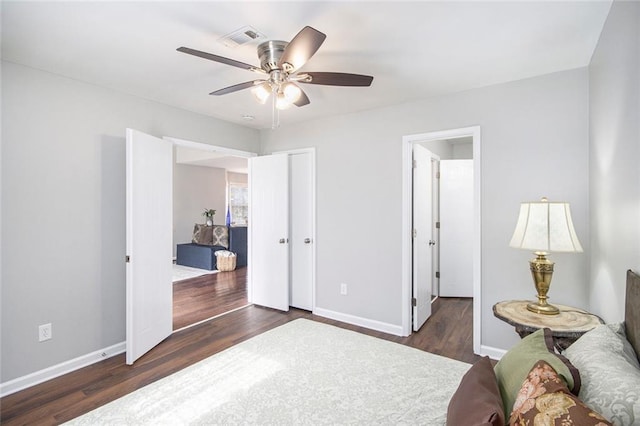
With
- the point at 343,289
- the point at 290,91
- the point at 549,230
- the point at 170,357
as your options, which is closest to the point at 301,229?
the point at 343,289

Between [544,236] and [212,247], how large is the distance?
6.23 meters

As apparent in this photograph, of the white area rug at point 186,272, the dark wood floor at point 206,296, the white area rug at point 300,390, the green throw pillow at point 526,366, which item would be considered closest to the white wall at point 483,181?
the dark wood floor at point 206,296

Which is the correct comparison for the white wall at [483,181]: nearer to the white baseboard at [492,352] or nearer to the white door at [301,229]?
the white baseboard at [492,352]

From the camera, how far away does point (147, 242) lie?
293 centimetres

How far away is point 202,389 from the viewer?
1450 mm

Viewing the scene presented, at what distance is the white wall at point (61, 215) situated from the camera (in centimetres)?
234

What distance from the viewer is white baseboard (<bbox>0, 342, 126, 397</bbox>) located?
7.57 feet

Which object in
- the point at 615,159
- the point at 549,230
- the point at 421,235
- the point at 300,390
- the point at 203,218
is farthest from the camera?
the point at 203,218

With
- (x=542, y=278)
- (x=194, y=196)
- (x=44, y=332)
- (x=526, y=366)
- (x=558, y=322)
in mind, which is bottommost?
(x=44, y=332)

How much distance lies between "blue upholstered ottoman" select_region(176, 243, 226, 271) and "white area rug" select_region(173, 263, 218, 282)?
4.9 inches

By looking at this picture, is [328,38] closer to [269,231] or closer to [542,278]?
[542,278]

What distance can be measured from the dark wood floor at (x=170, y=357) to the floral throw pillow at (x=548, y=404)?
2.12 metres

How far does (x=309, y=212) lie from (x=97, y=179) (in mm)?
2335

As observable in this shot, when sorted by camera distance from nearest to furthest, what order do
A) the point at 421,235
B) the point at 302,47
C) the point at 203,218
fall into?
1. the point at 302,47
2. the point at 421,235
3. the point at 203,218
